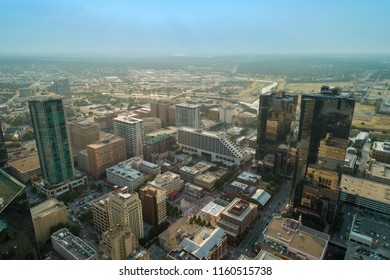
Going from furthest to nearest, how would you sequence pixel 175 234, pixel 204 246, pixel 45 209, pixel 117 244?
pixel 45 209 → pixel 175 234 → pixel 204 246 → pixel 117 244

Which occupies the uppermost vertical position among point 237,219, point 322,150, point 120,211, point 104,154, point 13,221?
point 13,221

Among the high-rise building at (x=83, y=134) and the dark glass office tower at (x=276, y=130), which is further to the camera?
the high-rise building at (x=83, y=134)

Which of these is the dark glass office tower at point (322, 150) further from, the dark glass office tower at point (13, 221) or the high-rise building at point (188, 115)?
the high-rise building at point (188, 115)

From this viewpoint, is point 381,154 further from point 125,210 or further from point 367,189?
point 125,210

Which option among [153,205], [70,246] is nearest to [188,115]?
[153,205]

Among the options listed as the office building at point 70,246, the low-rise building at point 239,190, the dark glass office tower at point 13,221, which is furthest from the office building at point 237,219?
the dark glass office tower at point 13,221

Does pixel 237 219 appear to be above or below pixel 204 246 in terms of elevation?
below

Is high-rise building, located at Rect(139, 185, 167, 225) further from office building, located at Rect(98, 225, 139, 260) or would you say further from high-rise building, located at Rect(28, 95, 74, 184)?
high-rise building, located at Rect(28, 95, 74, 184)

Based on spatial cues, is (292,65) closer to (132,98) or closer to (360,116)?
(360,116)
